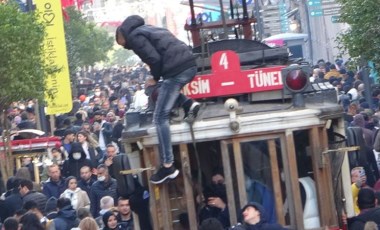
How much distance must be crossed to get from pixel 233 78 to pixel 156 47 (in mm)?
712

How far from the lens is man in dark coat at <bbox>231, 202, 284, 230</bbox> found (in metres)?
11.1

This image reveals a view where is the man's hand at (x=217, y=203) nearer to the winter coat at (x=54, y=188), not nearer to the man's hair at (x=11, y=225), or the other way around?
the man's hair at (x=11, y=225)

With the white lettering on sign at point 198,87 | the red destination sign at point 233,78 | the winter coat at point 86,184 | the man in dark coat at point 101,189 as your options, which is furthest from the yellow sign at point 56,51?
the red destination sign at point 233,78

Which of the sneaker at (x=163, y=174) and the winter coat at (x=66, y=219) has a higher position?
the sneaker at (x=163, y=174)

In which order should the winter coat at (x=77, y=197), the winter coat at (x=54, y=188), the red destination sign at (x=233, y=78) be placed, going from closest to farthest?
1. the red destination sign at (x=233, y=78)
2. the winter coat at (x=77, y=197)
3. the winter coat at (x=54, y=188)

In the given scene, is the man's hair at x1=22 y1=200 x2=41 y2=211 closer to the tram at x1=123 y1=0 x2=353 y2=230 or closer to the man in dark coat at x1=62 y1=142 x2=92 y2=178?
the tram at x1=123 y1=0 x2=353 y2=230

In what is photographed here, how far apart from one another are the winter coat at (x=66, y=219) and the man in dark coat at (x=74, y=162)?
→ 6225 millimetres

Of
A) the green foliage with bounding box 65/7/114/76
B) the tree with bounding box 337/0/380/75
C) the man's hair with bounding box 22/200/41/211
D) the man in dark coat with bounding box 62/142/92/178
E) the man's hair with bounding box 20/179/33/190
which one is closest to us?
the man's hair with bounding box 22/200/41/211

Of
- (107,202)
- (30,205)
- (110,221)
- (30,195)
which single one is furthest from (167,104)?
(107,202)

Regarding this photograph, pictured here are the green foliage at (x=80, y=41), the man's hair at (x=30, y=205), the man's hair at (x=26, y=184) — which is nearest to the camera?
the man's hair at (x=30, y=205)

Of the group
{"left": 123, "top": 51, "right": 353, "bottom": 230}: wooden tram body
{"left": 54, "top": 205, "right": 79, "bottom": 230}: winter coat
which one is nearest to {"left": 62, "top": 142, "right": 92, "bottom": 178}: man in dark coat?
{"left": 54, "top": 205, "right": 79, "bottom": 230}: winter coat

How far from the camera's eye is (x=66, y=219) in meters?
15.4

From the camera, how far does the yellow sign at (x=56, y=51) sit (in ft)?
87.5

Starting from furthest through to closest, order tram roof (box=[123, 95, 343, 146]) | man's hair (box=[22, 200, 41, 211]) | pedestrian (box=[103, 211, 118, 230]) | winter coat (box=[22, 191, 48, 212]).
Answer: winter coat (box=[22, 191, 48, 212]), man's hair (box=[22, 200, 41, 211]), pedestrian (box=[103, 211, 118, 230]), tram roof (box=[123, 95, 343, 146])
